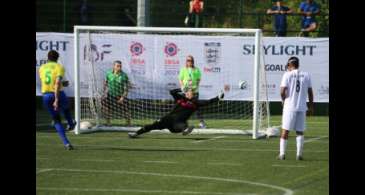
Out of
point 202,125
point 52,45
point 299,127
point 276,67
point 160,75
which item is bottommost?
point 202,125

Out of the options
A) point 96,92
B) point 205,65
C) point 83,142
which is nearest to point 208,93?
point 205,65

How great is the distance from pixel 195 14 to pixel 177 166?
17.1m

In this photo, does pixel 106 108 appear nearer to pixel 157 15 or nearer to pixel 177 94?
pixel 177 94

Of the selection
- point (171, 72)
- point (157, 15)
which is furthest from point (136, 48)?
point (157, 15)

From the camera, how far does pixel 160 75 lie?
27734 mm

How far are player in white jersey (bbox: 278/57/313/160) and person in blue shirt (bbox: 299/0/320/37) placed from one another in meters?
13.9

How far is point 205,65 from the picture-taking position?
1105 inches

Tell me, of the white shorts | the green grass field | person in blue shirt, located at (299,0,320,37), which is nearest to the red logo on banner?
the green grass field

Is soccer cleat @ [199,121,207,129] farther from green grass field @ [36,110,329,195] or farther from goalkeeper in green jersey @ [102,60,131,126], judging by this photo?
goalkeeper in green jersey @ [102,60,131,126]

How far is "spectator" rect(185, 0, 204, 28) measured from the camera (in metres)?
31.5

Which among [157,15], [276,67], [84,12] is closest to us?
[276,67]

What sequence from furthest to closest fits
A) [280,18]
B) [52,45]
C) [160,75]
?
1. [280,18]
2. [52,45]
3. [160,75]
